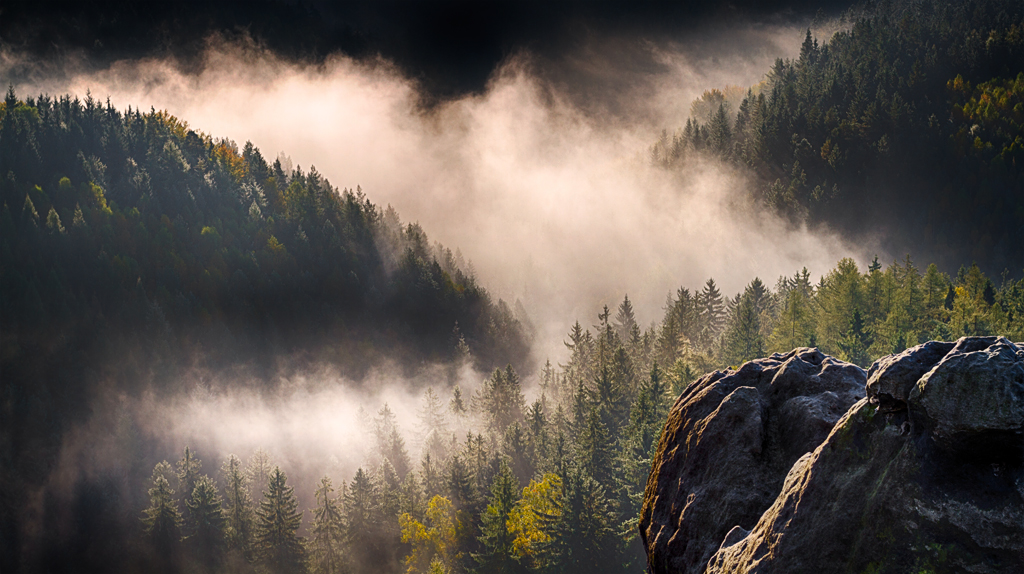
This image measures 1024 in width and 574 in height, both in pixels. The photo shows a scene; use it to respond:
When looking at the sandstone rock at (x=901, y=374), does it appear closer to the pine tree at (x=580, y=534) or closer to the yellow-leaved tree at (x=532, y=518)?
the pine tree at (x=580, y=534)

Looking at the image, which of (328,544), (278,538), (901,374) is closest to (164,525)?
(278,538)

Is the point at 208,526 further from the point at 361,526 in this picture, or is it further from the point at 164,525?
the point at 361,526

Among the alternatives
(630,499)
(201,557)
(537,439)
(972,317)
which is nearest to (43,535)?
(201,557)

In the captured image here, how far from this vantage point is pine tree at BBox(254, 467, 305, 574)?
4537 inches

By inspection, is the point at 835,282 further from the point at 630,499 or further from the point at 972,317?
the point at 630,499

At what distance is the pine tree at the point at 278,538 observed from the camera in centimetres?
11525

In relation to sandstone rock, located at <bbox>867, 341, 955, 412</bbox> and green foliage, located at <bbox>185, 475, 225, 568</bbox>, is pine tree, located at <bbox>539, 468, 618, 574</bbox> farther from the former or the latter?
sandstone rock, located at <bbox>867, 341, 955, 412</bbox>

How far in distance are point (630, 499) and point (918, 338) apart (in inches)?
1869

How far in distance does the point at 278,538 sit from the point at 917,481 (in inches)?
4725

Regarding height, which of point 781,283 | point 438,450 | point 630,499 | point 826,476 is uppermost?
point 781,283

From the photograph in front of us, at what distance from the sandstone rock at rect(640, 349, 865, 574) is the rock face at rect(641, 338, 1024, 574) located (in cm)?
159

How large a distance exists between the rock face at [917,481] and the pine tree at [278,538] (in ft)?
379

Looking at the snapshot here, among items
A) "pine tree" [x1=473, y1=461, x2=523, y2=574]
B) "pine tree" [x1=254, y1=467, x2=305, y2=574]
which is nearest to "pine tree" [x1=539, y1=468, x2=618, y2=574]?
"pine tree" [x1=473, y1=461, x2=523, y2=574]

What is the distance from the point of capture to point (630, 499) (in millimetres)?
88875
